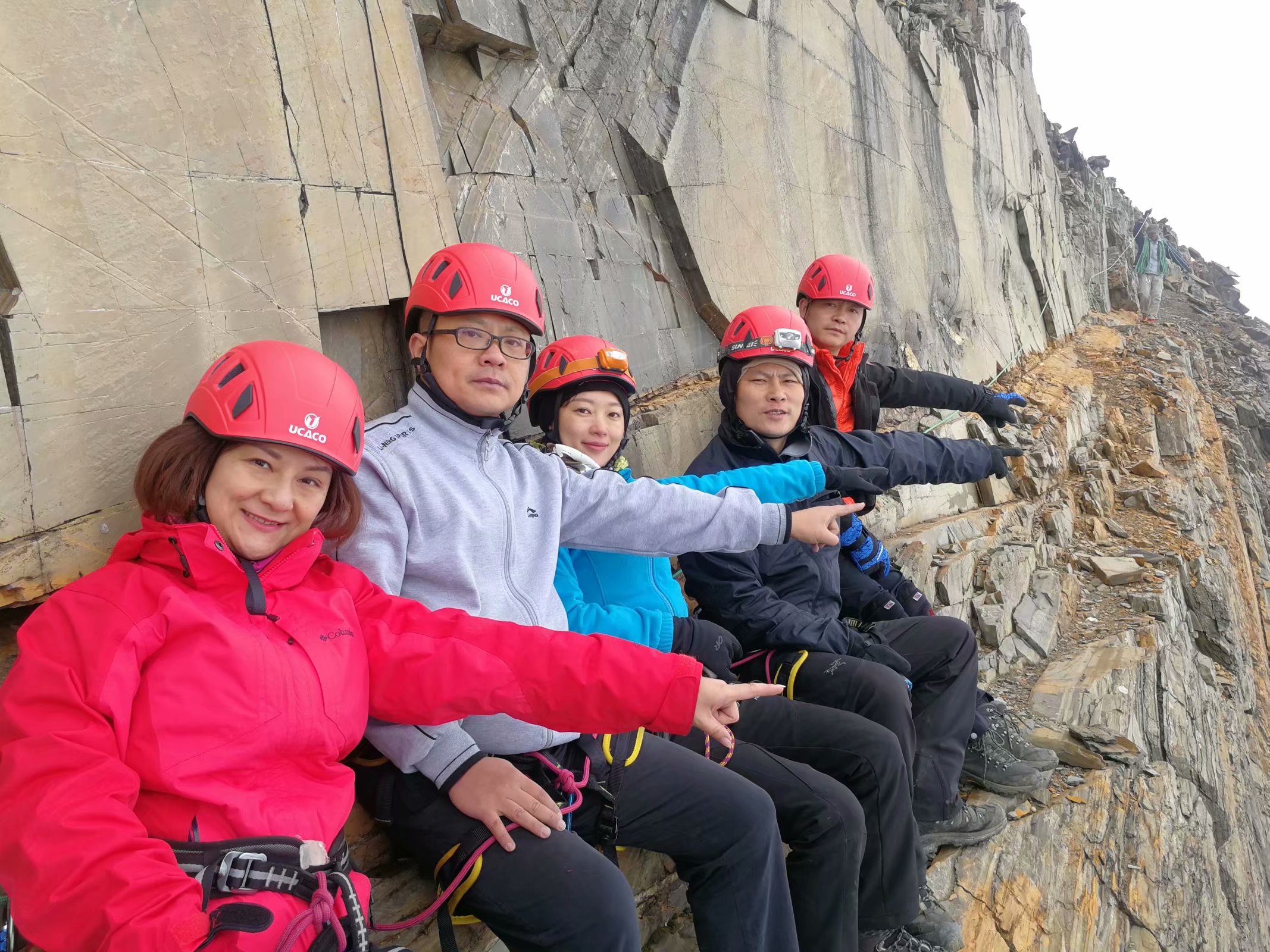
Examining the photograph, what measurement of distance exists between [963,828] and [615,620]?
98.8 inches

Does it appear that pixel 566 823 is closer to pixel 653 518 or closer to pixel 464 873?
pixel 464 873

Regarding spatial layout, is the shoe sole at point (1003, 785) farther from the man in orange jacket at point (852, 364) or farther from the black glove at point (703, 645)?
the black glove at point (703, 645)

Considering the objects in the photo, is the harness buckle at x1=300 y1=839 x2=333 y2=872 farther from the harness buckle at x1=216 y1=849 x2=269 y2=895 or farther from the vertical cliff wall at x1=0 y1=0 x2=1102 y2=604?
the vertical cliff wall at x1=0 y1=0 x2=1102 y2=604

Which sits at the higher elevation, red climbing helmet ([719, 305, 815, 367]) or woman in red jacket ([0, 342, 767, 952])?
red climbing helmet ([719, 305, 815, 367])

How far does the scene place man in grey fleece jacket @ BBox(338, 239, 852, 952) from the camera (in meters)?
2.25

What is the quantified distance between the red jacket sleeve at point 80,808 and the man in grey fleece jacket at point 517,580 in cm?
78

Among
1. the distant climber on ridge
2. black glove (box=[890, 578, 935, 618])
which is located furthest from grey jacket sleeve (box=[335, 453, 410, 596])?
the distant climber on ridge

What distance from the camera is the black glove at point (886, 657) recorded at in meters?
3.84

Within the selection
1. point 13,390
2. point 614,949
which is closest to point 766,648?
point 614,949

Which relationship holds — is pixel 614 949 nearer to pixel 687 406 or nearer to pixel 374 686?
pixel 374 686

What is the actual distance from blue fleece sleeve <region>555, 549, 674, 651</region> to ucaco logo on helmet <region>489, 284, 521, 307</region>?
3.10ft

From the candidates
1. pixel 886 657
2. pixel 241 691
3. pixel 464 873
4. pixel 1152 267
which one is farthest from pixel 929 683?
pixel 1152 267

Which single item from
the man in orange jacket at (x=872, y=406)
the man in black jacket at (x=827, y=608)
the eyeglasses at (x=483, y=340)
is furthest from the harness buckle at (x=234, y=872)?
the man in orange jacket at (x=872, y=406)

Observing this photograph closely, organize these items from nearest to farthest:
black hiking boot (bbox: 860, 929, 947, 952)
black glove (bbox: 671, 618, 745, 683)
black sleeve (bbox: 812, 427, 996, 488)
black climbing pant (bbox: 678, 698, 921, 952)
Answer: black climbing pant (bbox: 678, 698, 921, 952) → black glove (bbox: 671, 618, 745, 683) → black hiking boot (bbox: 860, 929, 947, 952) → black sleeve (bbox: 812, 427, 996, 488)
